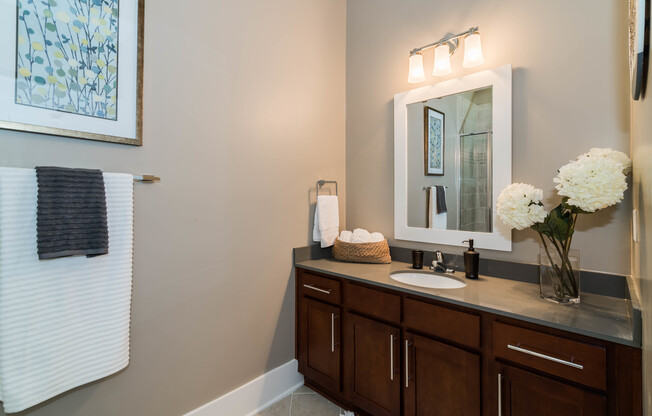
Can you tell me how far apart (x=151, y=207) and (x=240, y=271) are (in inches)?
23.4

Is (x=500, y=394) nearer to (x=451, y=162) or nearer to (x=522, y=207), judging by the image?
(x=522, y=207)

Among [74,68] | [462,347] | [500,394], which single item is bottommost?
[500,394]

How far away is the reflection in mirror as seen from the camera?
1.73 meters

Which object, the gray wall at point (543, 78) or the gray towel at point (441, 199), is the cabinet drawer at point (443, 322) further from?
the gray towel at point (441, 199)

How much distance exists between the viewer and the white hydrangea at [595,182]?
3.77ft

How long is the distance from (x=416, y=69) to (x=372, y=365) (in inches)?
69.5

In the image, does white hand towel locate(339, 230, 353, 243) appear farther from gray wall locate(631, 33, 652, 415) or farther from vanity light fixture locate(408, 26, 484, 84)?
gray wall locate(631, 33, 652, 415)

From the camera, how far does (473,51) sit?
5.58ft

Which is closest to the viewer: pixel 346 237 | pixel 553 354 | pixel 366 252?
pixel 553 354

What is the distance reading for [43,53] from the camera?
1.14 m

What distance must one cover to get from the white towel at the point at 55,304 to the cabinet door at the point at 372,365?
109 centimetres

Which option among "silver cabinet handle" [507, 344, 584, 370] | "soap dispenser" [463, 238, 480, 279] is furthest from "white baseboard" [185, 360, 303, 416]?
"silver cabinet handle" [507, 344, 584, 370]

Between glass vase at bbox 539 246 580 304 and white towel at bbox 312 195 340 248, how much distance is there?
123cm

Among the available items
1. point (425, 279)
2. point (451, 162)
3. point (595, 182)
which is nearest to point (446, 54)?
point (451, 162)
